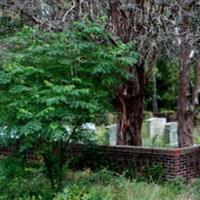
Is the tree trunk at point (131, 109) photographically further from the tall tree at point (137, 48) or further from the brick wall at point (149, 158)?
the brick wall at point (149, 158)

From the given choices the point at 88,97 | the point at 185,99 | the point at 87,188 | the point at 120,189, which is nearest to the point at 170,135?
the point at 185,99

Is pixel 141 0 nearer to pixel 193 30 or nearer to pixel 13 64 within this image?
pixel 193 30

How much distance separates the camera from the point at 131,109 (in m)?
11.2

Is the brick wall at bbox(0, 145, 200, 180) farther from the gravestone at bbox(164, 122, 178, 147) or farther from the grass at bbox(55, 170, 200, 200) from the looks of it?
the gravestone at bbox(164, 122, 178, 147)

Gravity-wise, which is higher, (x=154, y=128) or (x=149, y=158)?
(x=154, y=128)

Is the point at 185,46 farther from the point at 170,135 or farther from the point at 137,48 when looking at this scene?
the point at 170,135

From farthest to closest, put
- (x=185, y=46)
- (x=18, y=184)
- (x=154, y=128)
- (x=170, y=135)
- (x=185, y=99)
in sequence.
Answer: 1. (x=154, y=128)
2. (x=170, y=135)
3. (x=185, y=99)
4. (x=185, y=46)
5. (x=18, y=184)

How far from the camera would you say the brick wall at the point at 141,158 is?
9.60 m

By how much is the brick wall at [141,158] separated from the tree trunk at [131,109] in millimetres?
957

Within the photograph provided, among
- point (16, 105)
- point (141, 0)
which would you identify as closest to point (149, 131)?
point (141, 0)

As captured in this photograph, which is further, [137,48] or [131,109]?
[131,109]

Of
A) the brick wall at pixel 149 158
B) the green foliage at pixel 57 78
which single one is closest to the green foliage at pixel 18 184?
the green foliage at pixel 57 78

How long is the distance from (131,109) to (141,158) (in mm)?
1574

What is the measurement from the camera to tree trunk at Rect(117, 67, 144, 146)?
1095cm
